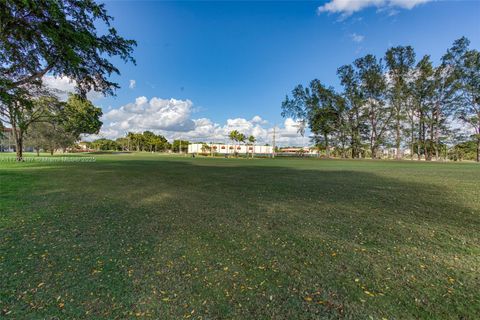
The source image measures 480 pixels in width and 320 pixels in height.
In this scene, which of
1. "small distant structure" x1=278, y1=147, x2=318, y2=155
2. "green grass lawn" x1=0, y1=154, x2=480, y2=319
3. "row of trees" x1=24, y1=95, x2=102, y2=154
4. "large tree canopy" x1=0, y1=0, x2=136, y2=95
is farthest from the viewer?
"small distant structure" x1=278, y1=147, x2=318, y2=155

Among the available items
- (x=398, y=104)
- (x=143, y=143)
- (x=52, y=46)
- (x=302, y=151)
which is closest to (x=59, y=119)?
(x=52, y=46)

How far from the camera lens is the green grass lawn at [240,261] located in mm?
2408

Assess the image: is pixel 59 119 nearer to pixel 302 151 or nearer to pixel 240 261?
pixel 240 261

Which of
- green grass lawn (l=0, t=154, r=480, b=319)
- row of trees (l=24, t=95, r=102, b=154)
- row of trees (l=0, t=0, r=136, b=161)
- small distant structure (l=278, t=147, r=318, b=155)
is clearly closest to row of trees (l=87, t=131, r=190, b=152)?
small distant structure (l=278, t=147, r=318, b=155)

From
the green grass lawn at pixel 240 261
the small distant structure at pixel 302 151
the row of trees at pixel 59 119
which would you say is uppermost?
the row of trees at pixel 59 119

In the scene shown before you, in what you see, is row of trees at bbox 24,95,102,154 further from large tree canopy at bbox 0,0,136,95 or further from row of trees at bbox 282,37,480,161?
row of trees at bbox 282,37,480,161

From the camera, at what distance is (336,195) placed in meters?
8.33

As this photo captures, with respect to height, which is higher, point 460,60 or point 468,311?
point 460,60

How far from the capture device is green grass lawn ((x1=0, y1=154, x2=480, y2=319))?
2408mm

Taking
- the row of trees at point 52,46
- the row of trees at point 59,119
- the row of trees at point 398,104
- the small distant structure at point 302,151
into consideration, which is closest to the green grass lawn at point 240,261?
the row of trees at point 52,46

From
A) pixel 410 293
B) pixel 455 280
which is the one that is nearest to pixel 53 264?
pixel 410 293

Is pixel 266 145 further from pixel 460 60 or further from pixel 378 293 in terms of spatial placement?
pixel 378 293

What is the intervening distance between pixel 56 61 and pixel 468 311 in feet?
42.9

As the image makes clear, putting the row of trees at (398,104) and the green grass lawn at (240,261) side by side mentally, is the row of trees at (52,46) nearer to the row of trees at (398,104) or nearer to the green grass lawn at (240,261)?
the green grass lawn at (240,261)
